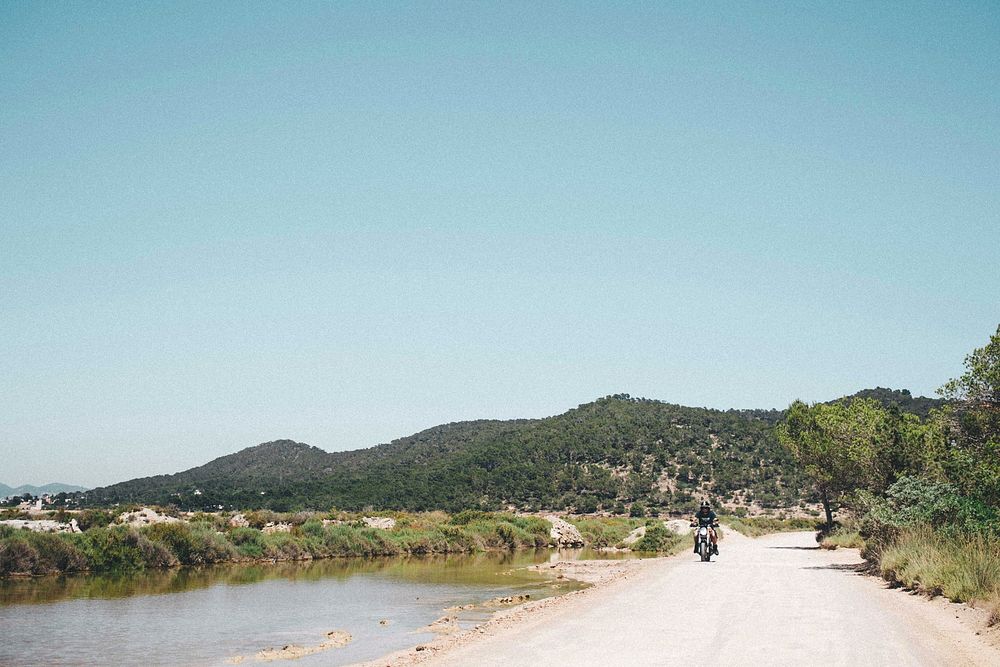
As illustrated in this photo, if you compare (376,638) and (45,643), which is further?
(376,638)

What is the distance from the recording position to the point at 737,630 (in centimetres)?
1395

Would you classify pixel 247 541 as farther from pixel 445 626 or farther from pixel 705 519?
pixel 445 626

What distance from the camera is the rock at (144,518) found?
42294 mm

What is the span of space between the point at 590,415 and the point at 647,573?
10075 cm

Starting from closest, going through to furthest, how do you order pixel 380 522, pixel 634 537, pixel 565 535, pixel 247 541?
pixel 247 541 → pixel 380 522 → pixel 634 537 → pixel 565 535

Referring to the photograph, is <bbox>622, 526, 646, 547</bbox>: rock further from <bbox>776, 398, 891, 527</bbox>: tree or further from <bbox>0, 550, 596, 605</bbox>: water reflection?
<bbox>776, 398, 891, 527</bbox>: tree

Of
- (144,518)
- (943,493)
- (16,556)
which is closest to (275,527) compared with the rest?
(144,518)

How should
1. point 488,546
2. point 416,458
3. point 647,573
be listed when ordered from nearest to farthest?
point 647,573
point 488,546
point 416,458

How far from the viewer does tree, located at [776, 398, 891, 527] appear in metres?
29.0

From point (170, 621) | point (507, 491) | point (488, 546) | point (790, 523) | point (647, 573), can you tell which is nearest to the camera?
point (170, 621)

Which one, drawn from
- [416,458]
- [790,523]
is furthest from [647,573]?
[416,458]

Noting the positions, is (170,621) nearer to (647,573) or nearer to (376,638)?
(376,638)

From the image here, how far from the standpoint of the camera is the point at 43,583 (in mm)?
24797

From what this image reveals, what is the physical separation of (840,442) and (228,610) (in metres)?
25.1
